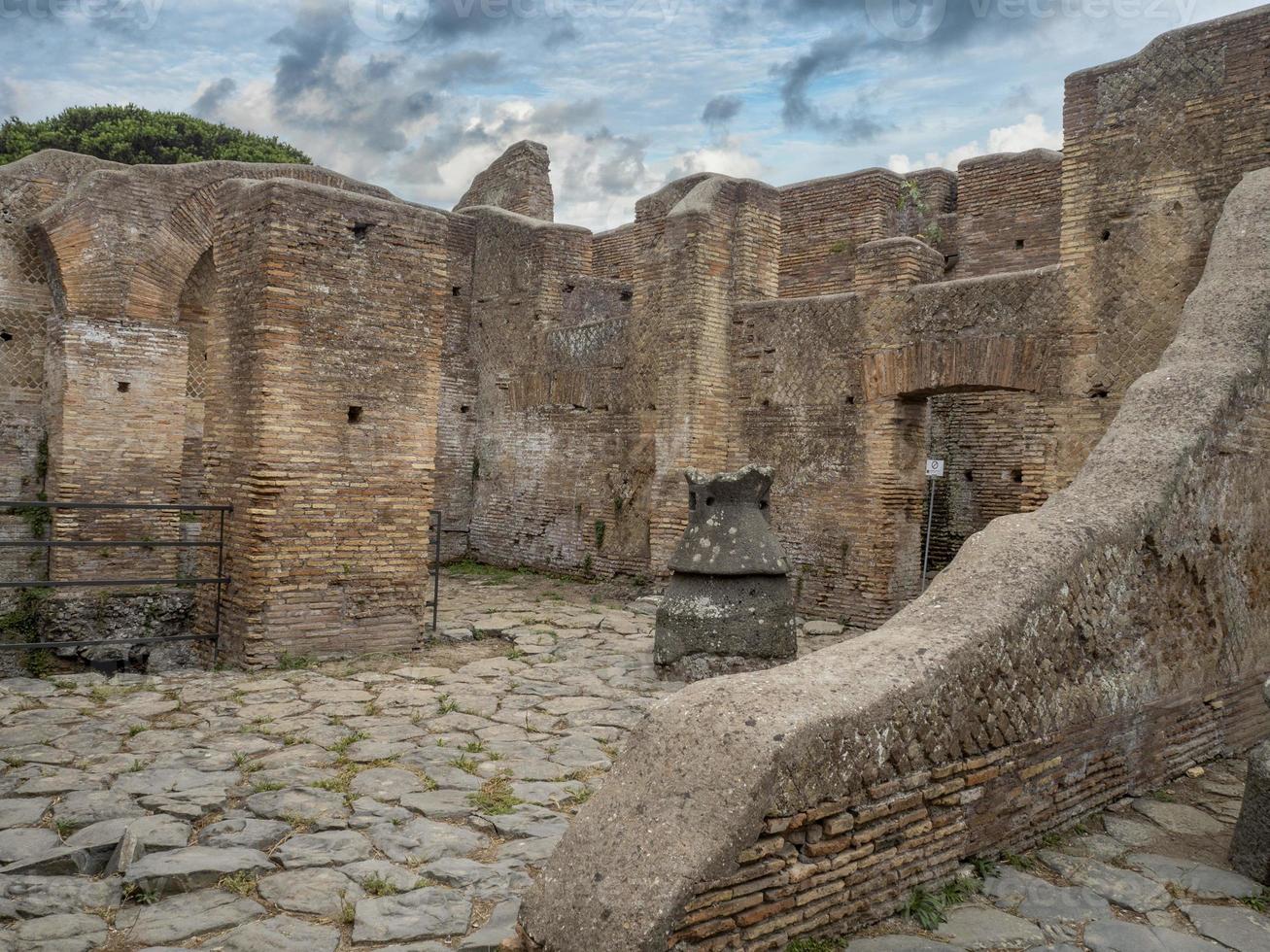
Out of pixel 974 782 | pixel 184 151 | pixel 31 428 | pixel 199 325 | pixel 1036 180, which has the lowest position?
pixel 974 782

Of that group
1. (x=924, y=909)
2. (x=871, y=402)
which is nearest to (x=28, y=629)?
(x=871, y=402)

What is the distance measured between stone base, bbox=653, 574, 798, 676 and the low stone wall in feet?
8.66

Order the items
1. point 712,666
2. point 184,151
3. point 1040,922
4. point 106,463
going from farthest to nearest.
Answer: point 184,151 → point 106,463 → point 712,666 → point 1040,922

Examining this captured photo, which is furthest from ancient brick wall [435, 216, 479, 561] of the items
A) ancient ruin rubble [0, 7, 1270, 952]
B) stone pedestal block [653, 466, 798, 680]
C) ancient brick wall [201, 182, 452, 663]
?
stone pedestal block [653, 466, 798, 680]

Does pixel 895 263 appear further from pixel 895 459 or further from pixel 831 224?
pixel 831 224

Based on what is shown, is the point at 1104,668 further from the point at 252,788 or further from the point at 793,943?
the point at 252,788

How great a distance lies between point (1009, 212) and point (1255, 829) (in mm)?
10259

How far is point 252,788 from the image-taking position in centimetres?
457

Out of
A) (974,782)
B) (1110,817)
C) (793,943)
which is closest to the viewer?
(793,943)

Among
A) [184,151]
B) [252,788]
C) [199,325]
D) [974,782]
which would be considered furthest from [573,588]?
[184,151]

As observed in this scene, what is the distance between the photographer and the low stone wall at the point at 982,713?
298cm

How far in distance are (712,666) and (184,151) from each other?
21.7 metres

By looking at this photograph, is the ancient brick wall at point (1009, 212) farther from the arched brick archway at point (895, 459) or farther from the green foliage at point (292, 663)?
the green foliage at point (292, 663)

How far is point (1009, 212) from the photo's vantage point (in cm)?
1263
